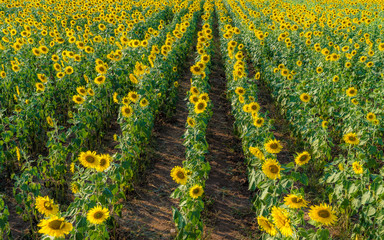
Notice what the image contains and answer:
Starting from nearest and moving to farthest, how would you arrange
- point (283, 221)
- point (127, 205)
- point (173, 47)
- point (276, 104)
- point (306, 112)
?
point (283, 221)
point (127, 205)
point (306, 112)
point (276, 104)
point (173, 47)

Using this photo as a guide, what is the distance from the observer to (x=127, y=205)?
4.33 m

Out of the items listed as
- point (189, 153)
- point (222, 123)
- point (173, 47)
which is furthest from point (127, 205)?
point (173, 47)

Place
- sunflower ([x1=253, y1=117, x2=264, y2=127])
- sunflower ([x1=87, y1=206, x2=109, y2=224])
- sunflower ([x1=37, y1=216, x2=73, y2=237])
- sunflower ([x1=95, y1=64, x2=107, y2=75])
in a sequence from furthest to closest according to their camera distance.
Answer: sunflower ([x1=95, y1=64, x2=107, y2=75]), sunflower ([x1=253, y1=117, x2=264, y2=127]), sunflower ([x1=87, y1=206, x2=109, y2=224]), sunflower ([x1=37, y1=216, x2=73, y2=237])

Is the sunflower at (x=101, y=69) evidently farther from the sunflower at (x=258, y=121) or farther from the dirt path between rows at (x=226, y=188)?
the sunflower at (x=258, y=121)

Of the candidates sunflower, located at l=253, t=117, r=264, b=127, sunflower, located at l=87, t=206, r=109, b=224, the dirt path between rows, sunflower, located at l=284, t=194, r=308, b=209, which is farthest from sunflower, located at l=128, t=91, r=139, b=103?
sunflower, located at l=284, t=194, r=308, b=209

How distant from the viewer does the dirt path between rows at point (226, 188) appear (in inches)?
159

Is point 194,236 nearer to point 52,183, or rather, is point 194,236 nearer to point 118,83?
point 52,183

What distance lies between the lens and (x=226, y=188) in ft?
15.7

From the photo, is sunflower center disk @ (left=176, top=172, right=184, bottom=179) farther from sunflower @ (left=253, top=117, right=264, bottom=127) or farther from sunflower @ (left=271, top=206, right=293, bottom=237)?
sunflower @ (left=253, top=117, right=264, bottom=127)

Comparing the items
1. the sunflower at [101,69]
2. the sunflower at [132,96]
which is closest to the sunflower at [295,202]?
the sunflower at [132,96]

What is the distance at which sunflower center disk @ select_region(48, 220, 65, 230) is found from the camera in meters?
2.37

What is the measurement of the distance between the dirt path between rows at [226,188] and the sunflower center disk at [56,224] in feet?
6.59

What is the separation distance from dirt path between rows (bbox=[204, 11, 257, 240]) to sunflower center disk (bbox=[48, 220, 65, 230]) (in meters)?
2.01

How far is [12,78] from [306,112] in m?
5.68
